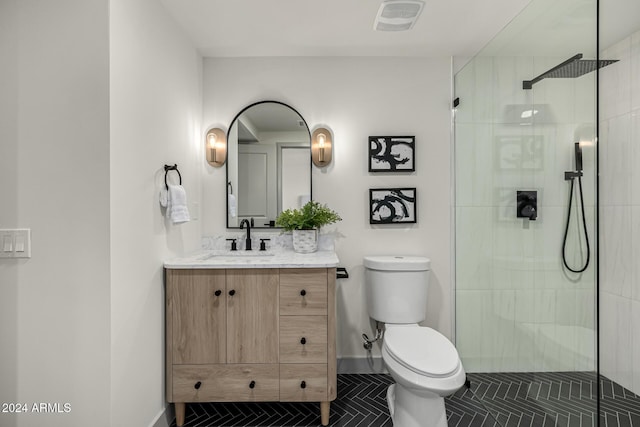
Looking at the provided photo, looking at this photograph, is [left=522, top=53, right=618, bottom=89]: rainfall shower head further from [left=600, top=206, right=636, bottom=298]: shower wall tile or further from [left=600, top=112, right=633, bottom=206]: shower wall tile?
[left=600, top=206, right=636, bottom=298]: shower wall tile

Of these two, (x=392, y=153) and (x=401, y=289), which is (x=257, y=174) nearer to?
(x=392, y=153)

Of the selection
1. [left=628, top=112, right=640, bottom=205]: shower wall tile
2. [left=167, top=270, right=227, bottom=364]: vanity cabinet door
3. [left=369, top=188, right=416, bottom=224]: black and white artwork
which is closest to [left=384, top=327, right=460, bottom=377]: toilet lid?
[left=369, top=188, right=416, bottom=224]: black and white artwork

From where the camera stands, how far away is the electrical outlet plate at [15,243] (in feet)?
4.42

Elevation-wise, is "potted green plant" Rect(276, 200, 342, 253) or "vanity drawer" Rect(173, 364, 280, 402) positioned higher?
"potted green plant" Rect(276, 200, 342, 253)

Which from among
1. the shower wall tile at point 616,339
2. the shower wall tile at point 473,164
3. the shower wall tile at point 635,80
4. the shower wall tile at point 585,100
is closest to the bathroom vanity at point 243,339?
the shower wall tile at point 473,164

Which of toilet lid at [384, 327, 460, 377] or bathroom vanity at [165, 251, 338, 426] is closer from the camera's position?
toilet lid at [384, 327, 460, 377]

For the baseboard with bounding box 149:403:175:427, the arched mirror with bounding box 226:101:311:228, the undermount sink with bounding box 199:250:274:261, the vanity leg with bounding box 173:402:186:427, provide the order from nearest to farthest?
the baseboard with bounding box 149:403:175:427, the vanity leg with bounding box 173:402:186:427, the undermount sink with bounding box 199:250:274:261, the arched mirror with bounding box 226:101:311:228

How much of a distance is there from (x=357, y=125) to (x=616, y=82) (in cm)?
144

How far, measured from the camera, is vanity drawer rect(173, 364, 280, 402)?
1.81 metres

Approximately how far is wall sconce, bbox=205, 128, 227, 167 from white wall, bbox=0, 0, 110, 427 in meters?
1.04

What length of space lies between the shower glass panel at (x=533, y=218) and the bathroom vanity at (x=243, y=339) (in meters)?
0.92

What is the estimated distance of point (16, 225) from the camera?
1360mm

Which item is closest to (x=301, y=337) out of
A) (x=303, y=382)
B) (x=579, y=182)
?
(x=303, y=382)

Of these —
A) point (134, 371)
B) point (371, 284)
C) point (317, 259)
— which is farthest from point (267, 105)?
point (134, 371)
